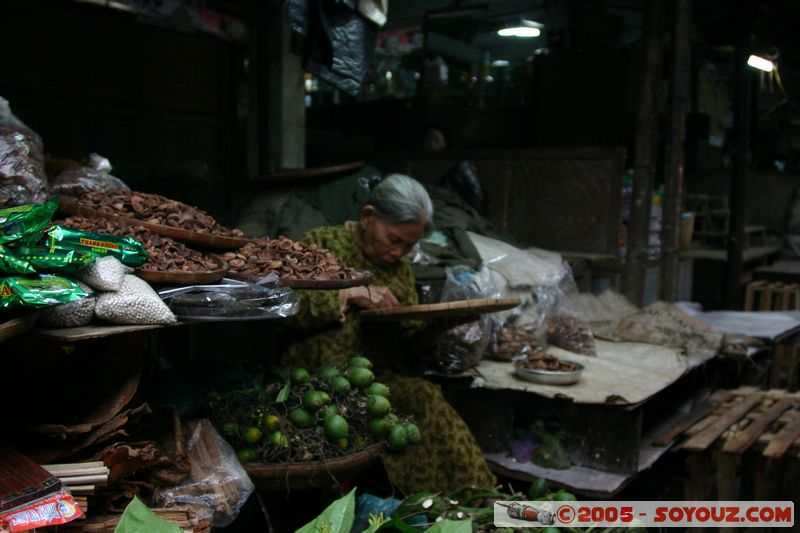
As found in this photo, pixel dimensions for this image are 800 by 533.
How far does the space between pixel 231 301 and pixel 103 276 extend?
36 cm

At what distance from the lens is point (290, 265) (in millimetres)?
2498

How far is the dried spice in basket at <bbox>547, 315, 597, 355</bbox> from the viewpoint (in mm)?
4496

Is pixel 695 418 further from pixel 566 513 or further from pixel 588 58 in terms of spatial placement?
pixel 588 58

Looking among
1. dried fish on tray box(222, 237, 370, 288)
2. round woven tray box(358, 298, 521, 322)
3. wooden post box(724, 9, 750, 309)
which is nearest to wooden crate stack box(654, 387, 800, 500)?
round woven tray box(358, 298, 521, 322)

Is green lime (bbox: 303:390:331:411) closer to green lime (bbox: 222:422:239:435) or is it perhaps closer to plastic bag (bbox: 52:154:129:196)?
green lime (bbox: 222:422:239:435)

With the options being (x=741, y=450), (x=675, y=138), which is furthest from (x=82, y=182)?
(x=675, y=138)

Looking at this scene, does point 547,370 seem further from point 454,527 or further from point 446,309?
point 454,527

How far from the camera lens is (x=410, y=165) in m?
6.82

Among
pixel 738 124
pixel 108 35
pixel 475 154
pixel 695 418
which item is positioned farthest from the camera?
pixel 738 124

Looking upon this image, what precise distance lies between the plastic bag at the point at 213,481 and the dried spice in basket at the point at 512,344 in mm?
2080

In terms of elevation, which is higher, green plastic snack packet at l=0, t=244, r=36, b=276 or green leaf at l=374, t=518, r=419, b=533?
green plastic snack packet at l=0, t=244, r=36, b=276

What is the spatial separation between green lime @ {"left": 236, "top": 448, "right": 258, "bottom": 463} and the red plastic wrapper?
768mm

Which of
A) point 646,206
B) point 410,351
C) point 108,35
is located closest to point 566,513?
point 410,351

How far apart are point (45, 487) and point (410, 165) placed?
5336 mm
